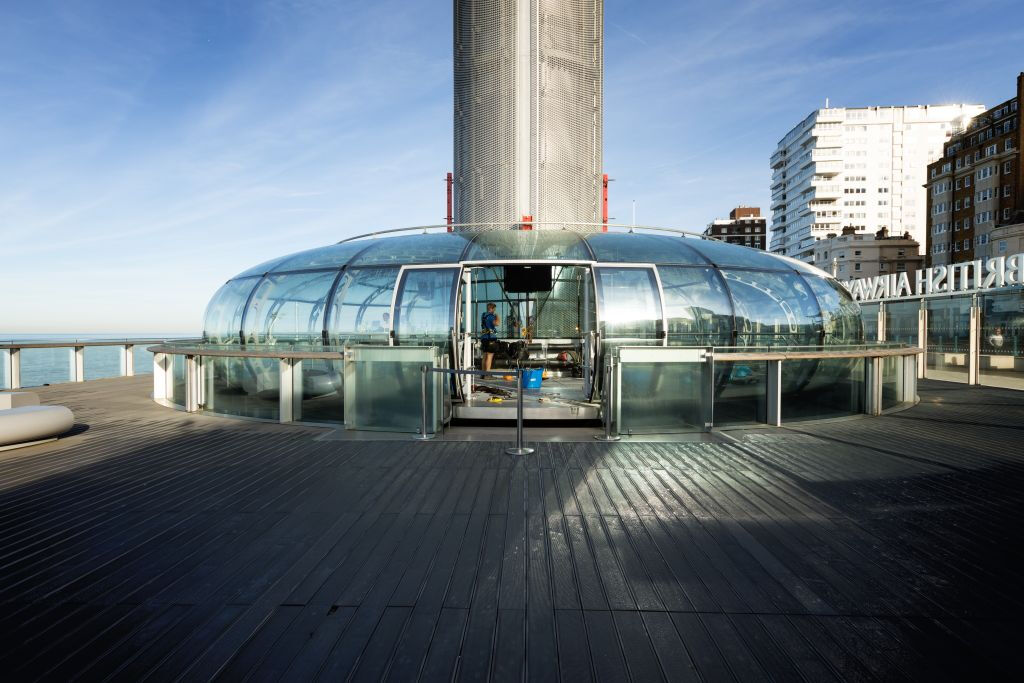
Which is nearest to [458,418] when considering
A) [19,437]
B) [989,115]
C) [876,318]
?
[19,437]

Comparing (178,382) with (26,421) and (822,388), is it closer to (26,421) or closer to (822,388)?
(26,421)

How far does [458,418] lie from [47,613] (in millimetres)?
5730

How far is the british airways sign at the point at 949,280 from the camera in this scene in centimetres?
1966

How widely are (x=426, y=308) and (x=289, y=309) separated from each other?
2.97 meters

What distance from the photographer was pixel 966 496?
4715 mm

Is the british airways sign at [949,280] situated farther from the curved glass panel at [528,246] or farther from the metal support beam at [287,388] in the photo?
the metal support beam at [287,388]

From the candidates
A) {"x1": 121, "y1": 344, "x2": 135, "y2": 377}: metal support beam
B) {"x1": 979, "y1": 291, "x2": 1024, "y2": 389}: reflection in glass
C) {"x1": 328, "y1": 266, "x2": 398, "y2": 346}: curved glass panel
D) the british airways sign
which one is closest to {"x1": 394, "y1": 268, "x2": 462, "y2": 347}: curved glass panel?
{"x1": 328, "y1": 266, "x2": 398, "y2": 346}: curved glass panel

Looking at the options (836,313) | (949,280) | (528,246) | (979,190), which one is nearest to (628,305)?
(528,246)

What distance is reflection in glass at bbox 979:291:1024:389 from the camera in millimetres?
14852

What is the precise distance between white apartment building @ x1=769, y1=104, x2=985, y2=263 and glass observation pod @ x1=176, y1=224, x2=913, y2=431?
87.1 m

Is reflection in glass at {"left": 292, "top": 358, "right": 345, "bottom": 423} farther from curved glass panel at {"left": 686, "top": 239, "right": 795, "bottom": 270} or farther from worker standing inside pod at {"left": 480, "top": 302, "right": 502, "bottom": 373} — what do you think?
curved glass panel at {"left": 686, "top": 239, "right": 795, "bottom": 270}

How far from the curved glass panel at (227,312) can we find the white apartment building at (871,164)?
9092 centimetres

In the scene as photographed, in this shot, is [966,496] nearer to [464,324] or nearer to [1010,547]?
[1010,547]

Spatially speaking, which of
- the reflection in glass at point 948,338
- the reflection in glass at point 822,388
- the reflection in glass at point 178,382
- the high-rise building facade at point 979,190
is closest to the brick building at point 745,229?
the high-rise building facade at point 979,190
